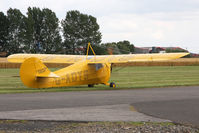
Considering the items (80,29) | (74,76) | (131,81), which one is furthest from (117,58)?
(80,29)

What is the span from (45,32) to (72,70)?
7558 cm

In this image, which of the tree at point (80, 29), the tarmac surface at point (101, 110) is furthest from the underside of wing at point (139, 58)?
the tree at point (80, 29)

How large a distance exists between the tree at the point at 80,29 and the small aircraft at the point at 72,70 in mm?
72711

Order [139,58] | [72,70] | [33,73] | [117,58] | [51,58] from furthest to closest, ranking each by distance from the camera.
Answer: [51,58] → [117,58] → [139,58] → [72,70] → [33,73]

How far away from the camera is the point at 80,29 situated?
10362cm

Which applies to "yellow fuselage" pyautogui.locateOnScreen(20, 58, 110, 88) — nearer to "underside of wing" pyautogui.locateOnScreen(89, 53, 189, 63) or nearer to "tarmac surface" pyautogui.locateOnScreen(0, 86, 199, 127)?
"underside of wing" pyautogui.locateOnScreen(89, 53, 189, 63)

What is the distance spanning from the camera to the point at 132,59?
2380 centimetres

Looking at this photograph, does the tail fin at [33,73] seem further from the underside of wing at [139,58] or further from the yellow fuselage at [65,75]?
the underside of wing at [139,58]

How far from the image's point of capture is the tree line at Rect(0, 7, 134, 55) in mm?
90188

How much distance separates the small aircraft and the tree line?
57.4 metres

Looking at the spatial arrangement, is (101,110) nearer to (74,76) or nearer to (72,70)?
(74,76)

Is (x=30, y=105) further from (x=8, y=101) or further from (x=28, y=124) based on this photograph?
(x=28, y=124)

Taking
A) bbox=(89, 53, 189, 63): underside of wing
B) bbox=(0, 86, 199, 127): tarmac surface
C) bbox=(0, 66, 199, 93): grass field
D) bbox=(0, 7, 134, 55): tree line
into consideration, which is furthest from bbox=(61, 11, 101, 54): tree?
bbox=(0, 86, 199, 127): tarmac surface

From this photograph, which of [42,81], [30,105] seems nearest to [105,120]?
[30,105]
